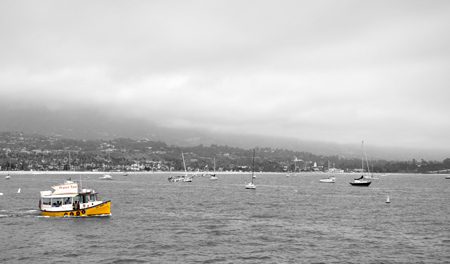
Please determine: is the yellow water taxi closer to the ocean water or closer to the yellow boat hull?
the yellow boat hull

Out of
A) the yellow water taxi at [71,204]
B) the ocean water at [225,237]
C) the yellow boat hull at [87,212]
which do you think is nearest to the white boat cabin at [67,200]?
the yellow water taxi at [71,204]

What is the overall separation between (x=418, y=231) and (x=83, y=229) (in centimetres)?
4356

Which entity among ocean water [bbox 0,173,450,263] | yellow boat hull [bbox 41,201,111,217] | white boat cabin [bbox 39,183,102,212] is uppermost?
white boat cabin [bbox 39,183,102,212]

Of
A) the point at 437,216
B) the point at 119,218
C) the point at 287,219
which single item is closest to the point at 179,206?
the point at 119,218

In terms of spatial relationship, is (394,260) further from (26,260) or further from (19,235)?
(19,235)

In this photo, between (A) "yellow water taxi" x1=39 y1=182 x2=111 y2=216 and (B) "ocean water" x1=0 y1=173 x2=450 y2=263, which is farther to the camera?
(A) "yellow water taxi" x1=39 y1=182 x2=111 y2=216

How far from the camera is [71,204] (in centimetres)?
6022

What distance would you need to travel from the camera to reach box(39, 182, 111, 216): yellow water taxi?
59969 mm

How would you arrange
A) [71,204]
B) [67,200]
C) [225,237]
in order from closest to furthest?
[225,237] → [71,204] → [67,200]

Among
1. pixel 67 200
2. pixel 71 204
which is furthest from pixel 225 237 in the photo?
pixel 67 200

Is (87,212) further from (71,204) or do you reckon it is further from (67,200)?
(67,200)

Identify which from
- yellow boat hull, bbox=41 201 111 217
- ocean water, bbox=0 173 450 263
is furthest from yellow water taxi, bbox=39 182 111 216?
ocean water, bbox=0 173 450 263

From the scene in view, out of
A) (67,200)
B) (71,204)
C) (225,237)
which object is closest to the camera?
(225,237)

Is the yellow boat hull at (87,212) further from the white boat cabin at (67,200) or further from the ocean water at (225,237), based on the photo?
the ocean water at (225,237)
